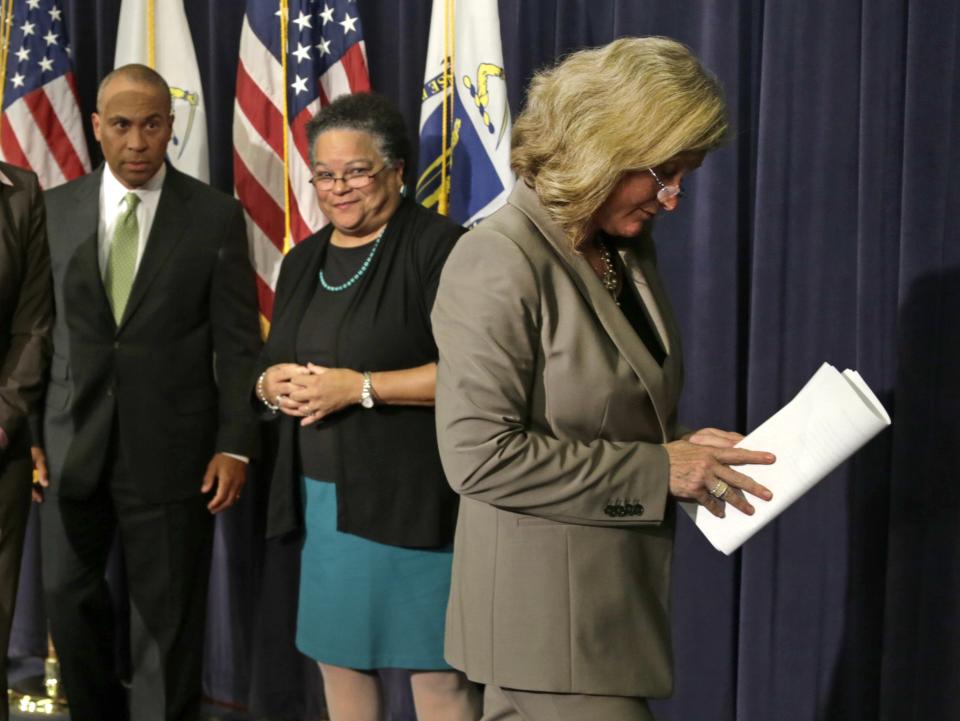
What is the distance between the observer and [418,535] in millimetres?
2836

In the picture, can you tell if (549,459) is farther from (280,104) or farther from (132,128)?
(280,104)

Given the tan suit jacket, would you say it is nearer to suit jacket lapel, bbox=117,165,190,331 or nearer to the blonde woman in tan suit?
the blonde woman in tan suit

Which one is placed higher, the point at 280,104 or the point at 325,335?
the point at 280,104

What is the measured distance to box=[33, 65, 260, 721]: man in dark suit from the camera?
334cm

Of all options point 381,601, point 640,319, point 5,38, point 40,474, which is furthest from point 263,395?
point 5,38

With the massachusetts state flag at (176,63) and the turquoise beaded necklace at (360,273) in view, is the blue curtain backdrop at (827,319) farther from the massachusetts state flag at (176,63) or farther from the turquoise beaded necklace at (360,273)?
the massachusetts state flag at (176,63)

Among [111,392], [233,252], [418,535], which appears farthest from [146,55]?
[418,535]

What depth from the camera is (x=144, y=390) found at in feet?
11.0

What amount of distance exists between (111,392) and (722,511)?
2.02 meters

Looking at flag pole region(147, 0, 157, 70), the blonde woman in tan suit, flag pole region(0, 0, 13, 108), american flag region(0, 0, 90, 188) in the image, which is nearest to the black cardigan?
the blonde woman in tan suit

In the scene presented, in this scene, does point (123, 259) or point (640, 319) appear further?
point (123, 259)

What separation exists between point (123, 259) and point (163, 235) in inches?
5.1

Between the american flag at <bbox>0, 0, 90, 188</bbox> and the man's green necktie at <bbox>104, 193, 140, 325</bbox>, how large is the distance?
73cm

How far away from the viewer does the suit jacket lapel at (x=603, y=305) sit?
1834mm
